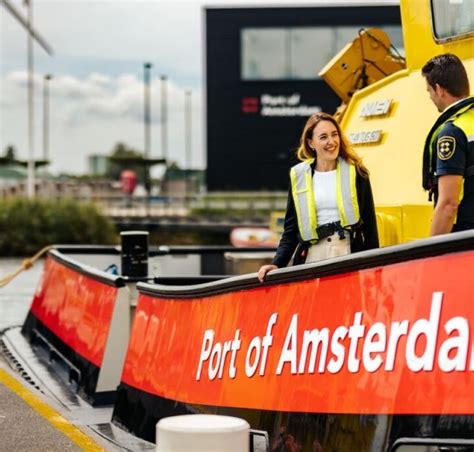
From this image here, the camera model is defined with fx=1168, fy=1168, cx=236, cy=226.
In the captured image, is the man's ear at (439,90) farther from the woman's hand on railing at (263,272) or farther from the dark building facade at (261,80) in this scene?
the dark building facade at (261,80)

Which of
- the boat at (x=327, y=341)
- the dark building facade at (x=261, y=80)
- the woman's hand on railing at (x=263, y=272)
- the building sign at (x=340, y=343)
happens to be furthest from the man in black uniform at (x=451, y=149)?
the dark building facade at (x=261, y=80)

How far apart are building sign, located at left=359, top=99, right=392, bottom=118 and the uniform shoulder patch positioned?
2710mm

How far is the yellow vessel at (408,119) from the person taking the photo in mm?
7633

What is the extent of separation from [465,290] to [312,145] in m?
1.97

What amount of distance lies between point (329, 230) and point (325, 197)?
0.63 feet

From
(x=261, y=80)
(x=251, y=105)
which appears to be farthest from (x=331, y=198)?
(x=261, y=80)

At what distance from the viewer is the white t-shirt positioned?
262 inches

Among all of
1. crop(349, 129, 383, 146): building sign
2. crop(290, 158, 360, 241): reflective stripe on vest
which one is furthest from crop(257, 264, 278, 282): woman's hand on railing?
crop(349, 129, 383, 146): building sign

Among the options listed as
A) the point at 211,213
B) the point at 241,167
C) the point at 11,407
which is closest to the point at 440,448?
the point at 11,407

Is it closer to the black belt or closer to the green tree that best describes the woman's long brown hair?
the black belt

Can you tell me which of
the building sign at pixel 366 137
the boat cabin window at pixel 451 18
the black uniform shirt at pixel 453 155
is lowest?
the black uniform shirt at pixel 453 155

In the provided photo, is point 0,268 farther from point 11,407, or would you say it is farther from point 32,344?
point 11,407

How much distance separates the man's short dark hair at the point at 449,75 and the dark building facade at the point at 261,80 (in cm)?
5174

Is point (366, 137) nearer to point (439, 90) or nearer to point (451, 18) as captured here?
point (451, 18)
